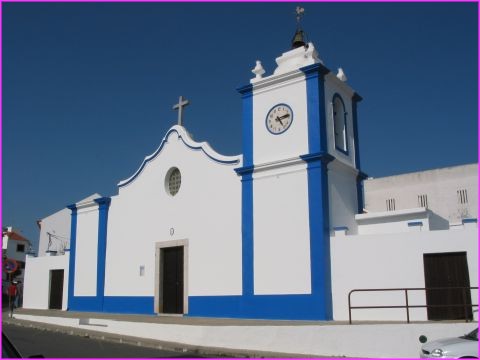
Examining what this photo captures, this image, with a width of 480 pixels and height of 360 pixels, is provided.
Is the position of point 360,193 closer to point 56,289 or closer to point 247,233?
point 247,233

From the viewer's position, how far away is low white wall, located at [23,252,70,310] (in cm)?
2120

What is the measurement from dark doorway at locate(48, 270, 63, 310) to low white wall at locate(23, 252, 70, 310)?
157mm

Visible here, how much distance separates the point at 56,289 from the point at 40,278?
45.3 inches

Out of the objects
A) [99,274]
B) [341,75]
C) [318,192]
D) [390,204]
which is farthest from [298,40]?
[390,204]

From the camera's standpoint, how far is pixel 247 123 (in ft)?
51.6

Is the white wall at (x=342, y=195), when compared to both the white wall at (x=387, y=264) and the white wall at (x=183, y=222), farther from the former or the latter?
the white wall at (x=183, y=222)

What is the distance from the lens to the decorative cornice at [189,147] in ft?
52.0

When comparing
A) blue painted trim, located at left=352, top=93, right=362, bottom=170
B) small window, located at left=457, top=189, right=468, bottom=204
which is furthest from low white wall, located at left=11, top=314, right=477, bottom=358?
small window, located at left=457, top=189, right=468, bottom=204

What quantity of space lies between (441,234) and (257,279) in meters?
4.93

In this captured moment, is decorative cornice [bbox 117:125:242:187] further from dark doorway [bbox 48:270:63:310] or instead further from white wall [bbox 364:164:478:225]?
white wall [bbox 364:164:478:225]

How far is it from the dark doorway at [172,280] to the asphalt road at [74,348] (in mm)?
3198

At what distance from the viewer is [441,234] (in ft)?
40.1

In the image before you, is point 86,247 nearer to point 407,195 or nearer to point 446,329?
point 446,329

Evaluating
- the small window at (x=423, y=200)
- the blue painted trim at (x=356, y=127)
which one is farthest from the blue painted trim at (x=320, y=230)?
the small window at (x=423, y=200)
